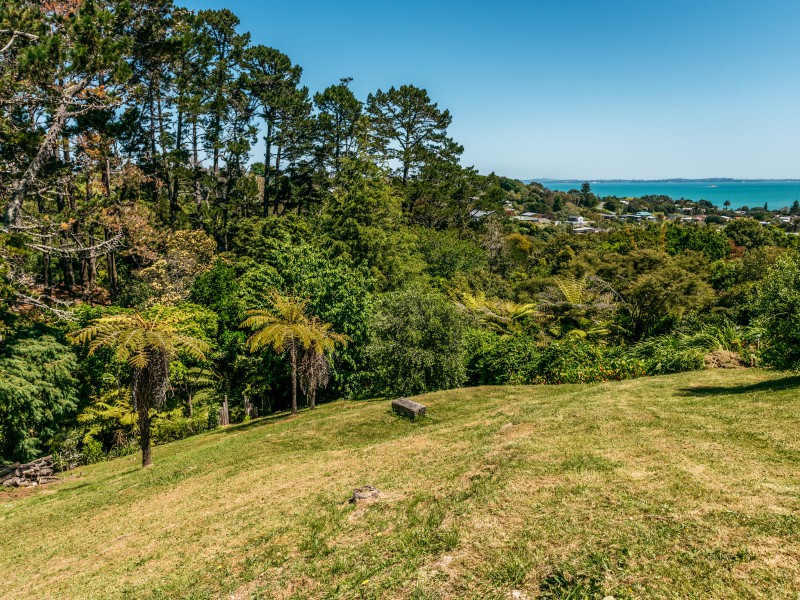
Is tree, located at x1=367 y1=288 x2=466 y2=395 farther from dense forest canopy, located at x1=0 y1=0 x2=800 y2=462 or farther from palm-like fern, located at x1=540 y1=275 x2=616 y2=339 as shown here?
palm-like fern, located at x1=540 y1=275 x2=616 y2=339

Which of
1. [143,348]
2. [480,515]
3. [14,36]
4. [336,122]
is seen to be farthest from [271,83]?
[480,515]

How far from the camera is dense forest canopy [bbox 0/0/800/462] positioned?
1658 centimetres

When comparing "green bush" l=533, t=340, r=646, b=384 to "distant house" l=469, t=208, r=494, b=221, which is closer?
"green bush" l=533, t=340, r=646, b=384

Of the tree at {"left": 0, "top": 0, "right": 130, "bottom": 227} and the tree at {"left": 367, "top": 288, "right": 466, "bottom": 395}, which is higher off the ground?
the tree at {"left": 0, "top": 0, "right": 130, "bottom": 227}

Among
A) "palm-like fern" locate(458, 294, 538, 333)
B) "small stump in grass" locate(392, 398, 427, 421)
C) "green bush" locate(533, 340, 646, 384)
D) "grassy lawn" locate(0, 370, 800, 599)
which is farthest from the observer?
"palm-like fern" locate(458, 294, 538, 333)

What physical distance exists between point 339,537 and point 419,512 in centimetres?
119

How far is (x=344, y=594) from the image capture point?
521 centimetres

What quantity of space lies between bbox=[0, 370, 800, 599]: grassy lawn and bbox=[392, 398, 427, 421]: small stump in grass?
167cm

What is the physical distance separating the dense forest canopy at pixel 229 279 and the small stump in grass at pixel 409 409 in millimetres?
3868

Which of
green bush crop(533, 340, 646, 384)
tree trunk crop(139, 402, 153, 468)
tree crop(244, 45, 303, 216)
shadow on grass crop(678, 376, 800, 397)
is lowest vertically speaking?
tree trunk crop(139, 402, 153, 468)

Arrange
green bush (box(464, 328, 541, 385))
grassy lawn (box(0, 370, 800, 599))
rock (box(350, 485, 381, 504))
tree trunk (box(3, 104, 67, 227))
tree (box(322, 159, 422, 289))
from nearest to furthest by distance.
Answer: grassy lawn (box(0, 370, 800, 599)) < rock (box(350, 485, 381, 504)) < tree trunk (box(3, 104, 67, 227)) < green bush (box(464, 328, 541, 385)) < tree (box(322, 159, 422, 289))

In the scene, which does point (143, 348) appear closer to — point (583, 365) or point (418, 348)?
point (418, 348)

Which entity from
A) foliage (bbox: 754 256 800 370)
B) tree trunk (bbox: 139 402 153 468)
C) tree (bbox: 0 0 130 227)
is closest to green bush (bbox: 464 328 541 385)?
foliage (bbox: 754 256 800 370)

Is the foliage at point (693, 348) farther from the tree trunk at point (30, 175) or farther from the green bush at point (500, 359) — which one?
the tree trunk at point (30, 175)
